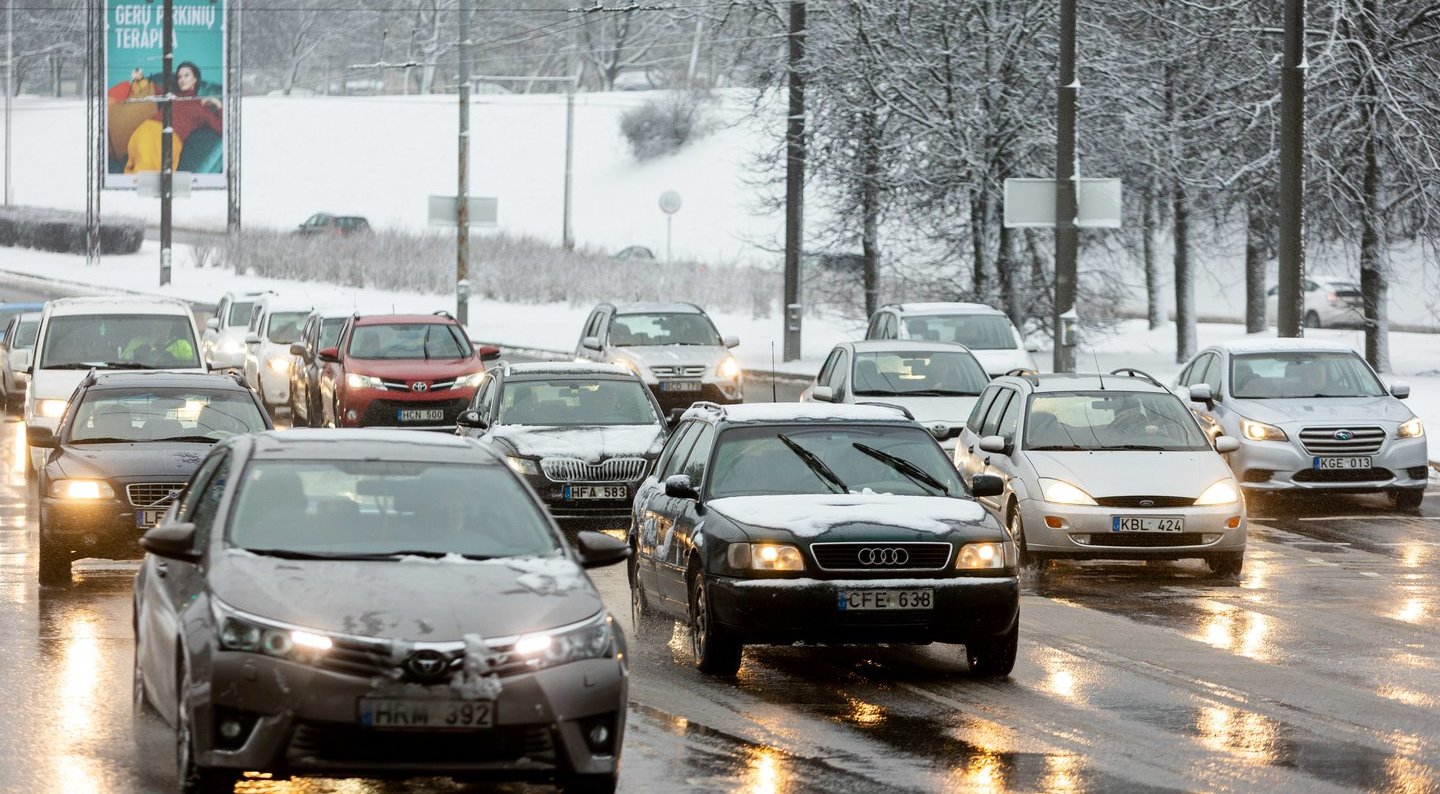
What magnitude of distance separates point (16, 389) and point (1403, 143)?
20.4 metres

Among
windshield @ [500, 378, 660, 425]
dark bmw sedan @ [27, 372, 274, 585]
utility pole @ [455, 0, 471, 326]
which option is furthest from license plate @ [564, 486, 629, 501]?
utility pole @ [455, 0, 471, 326]

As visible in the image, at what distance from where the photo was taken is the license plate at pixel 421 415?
26.0 meters

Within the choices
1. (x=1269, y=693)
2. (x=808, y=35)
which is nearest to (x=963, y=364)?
(x=1269, y=693)

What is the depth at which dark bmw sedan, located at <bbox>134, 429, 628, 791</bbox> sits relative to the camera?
23.6 feet

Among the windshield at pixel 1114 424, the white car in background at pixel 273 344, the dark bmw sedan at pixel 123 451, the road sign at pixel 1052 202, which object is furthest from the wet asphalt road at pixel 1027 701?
the white car in background at pixel 273 344

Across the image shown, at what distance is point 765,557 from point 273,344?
22.8 meters

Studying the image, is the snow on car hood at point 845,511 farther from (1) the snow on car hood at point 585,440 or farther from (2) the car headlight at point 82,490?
(1) the snow on car hood at point 585,440

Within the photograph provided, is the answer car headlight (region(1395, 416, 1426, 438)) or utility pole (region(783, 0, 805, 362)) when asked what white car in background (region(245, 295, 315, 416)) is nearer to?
utility pole (region(783, 0, 805, 362))

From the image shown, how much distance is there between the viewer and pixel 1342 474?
19.7 m

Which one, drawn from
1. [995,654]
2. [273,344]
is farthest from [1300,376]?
[273,344]

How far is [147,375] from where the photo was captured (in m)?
16.3

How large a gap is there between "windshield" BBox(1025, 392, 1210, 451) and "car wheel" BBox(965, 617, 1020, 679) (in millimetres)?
5494

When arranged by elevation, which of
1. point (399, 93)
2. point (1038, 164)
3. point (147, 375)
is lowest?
point (147, 375)

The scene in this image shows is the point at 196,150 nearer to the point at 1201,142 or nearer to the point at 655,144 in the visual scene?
the point at 1201,142
